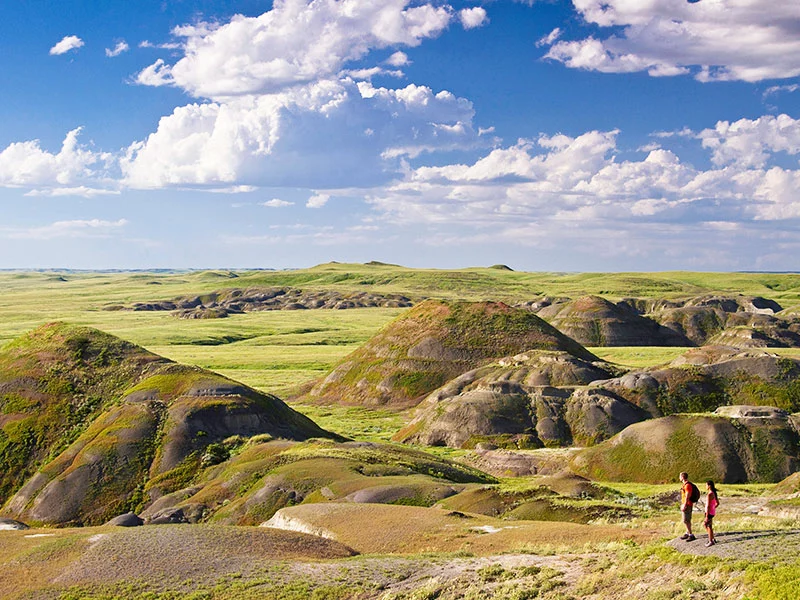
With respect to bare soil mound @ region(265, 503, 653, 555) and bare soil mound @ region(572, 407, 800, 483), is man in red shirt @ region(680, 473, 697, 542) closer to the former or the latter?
bare soil mound @ region(265, 503, 653, 555)

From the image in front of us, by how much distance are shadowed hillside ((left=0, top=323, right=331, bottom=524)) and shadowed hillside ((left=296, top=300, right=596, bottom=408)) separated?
38414 mm

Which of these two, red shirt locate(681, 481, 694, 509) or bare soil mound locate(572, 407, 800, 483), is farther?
bare soil mound locate(572, 407, 800, 483)

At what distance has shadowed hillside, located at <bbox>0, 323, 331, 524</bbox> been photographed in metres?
68.4

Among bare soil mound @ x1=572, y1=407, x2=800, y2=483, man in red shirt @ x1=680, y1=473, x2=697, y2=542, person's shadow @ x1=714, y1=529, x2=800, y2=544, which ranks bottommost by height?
bare soil mound @ x1=572, y1=407, x2=800, y2=483

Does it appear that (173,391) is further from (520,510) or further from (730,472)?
(730,472)

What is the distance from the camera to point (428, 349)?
13138cm

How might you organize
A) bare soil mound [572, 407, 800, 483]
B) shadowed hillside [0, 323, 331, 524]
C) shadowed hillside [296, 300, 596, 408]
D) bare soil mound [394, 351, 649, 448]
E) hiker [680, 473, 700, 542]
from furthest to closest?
shadowed hillside [296, 300, 596, 408] → bare soil mound [394, 351, 649, 448] → bare soil mound [572, 407, 800, 483] → shadowed hillside [0, 323, 331, 524] → hiker [680, 473, 700, 542]

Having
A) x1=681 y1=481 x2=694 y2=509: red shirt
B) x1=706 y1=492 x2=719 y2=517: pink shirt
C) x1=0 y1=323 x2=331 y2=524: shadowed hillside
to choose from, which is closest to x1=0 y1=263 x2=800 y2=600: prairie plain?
x1=706 y1=492 x2=719 y2=517: pink shirt

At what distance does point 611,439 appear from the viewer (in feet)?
265

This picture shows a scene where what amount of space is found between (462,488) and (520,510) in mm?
7519

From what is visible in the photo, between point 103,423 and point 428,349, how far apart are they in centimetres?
6150

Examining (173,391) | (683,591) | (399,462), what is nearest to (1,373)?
(173,391)

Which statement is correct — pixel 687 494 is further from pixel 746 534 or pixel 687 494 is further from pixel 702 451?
pixel 702 451

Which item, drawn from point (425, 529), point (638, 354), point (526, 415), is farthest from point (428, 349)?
point (425, 529)
